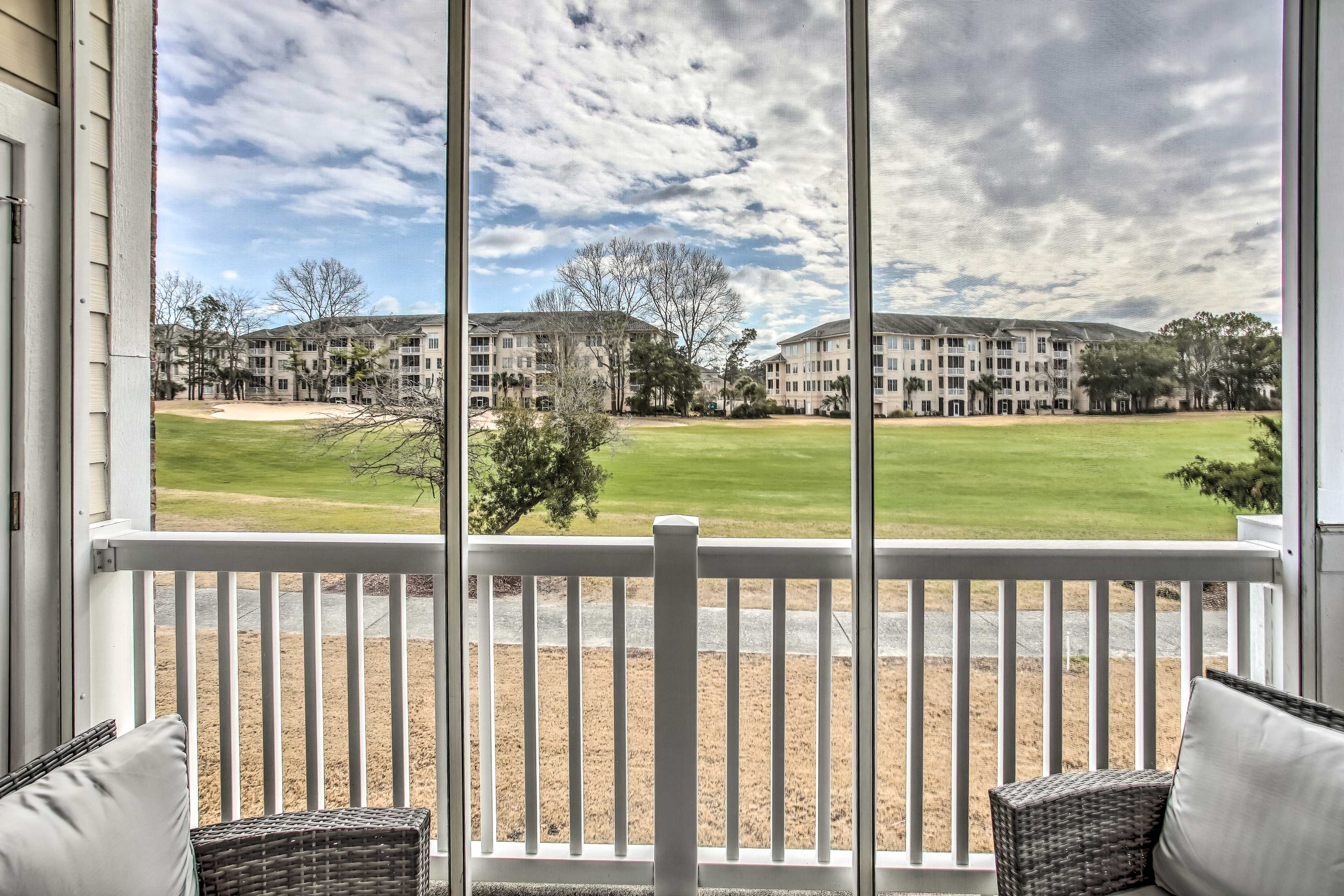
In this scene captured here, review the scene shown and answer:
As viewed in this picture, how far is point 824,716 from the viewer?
1486 mm

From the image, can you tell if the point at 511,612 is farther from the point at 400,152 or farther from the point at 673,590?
the point at 400,152

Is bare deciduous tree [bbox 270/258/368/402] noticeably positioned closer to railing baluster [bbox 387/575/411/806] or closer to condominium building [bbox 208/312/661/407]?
condominium building [bbox 208/312/661/407]

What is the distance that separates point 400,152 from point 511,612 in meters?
1.41

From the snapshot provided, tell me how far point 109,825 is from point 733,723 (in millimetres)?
1175

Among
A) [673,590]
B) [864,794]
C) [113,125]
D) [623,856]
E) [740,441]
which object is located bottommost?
[623,856]

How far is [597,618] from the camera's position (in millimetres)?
1790

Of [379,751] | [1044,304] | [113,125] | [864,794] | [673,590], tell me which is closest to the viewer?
[864,794]

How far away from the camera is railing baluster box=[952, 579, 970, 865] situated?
1.47m

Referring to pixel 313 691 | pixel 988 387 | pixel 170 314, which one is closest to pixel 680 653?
pixel 313 691

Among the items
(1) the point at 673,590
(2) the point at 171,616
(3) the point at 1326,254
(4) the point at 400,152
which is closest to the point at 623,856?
(1) the point at 673,590

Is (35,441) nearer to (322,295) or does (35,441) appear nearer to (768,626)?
(322,295)

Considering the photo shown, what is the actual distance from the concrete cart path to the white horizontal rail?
0.32 m

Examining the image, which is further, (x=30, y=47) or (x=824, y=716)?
(x=824, y=716)

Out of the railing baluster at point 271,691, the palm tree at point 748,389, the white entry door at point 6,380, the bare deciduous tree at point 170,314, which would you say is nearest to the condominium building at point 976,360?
the palm tree at point 748,389
